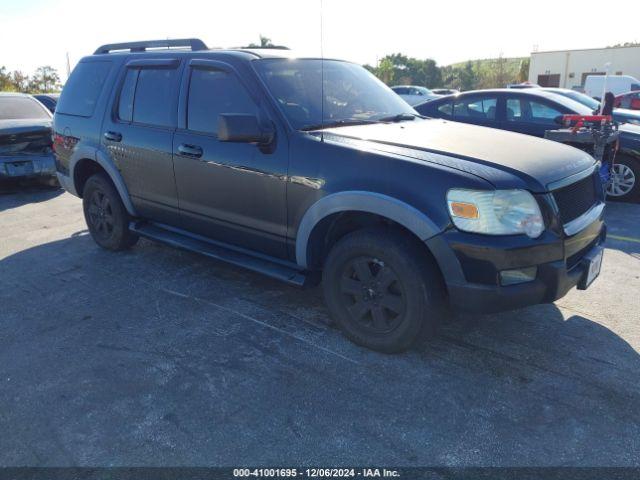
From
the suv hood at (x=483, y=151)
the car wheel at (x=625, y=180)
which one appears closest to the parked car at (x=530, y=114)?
the car wheel at (x=625, y=180)

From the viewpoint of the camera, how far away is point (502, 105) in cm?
777

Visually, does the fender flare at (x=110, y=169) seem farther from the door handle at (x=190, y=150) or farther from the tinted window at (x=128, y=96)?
the door handle at (x=190, y=150)

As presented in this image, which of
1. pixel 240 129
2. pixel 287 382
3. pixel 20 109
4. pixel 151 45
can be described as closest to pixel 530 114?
pixel 151 45

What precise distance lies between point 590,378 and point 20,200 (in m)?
7.96

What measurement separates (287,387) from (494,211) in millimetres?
1488

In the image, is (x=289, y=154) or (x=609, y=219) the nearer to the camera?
(x=289, y=154)

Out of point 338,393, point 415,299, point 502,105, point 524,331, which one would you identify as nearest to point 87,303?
point 338,393

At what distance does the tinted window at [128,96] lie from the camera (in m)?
4.58

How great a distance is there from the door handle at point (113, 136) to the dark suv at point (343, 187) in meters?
0.02

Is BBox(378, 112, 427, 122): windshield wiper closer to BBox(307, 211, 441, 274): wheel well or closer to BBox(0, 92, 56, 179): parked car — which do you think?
BBox(307, 211, 441, 274): wheel well

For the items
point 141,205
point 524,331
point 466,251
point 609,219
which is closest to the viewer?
point 466,251

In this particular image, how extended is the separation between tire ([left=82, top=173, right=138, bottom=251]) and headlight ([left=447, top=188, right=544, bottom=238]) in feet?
11.4

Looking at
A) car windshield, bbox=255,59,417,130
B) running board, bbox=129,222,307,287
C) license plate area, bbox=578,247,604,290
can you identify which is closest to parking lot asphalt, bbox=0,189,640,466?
running board, bbox=129,222,307,287

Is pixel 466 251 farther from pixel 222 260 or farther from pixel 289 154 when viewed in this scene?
pixel 222 260
